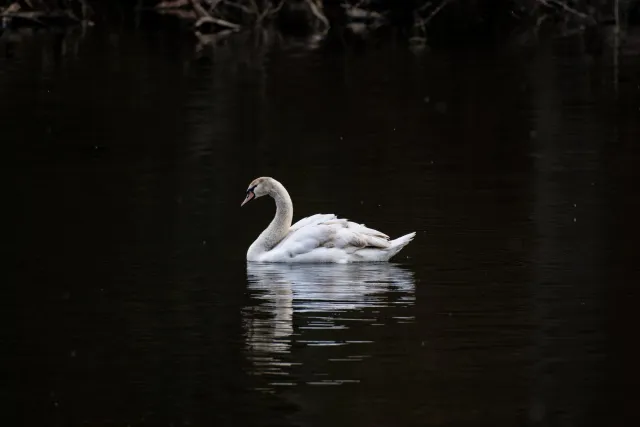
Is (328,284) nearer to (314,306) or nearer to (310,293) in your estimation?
(310,293)

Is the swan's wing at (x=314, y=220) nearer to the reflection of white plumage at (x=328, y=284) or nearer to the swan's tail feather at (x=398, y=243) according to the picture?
the reflection of white plumage at (x=328, y=284)

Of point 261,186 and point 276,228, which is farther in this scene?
point 261,186

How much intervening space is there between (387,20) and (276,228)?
3640 centimetres

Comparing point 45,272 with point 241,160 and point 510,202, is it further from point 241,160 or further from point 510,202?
point 241,160

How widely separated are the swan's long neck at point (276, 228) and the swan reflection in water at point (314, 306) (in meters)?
0.18

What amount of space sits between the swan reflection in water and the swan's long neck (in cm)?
18

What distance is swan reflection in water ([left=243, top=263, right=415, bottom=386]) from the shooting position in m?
11.3

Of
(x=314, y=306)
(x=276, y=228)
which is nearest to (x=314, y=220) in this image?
(x=276, y=228)

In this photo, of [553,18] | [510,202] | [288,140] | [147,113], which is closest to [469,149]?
[288,140]

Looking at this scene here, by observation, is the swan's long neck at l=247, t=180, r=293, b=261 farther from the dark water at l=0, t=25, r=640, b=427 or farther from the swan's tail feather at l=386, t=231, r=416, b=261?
the swan's tail feather at l=386, t=231, r=416, b=261

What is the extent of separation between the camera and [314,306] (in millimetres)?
12820

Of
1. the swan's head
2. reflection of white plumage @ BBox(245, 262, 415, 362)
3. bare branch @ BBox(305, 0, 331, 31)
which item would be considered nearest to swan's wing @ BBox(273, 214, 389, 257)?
reflection of white plumage @ BBox(245, 262, 415, 362)

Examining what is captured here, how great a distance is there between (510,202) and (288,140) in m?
6.73

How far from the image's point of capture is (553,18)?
51.6 metres
